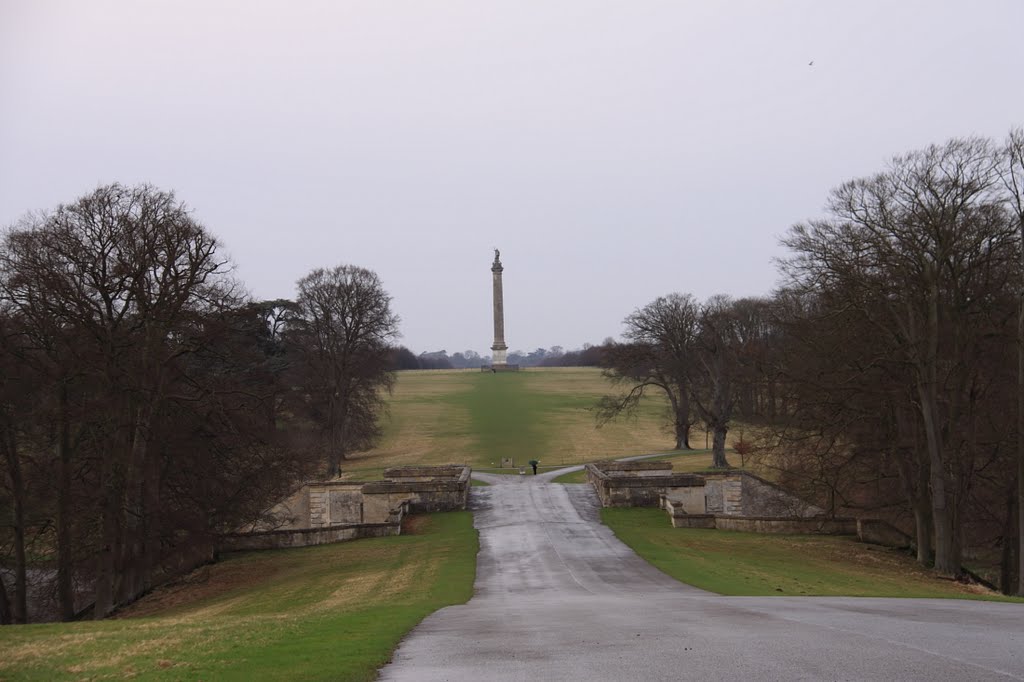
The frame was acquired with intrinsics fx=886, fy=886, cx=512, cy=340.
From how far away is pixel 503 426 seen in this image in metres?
75.1

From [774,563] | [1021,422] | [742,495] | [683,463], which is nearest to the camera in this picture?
[1021,422]


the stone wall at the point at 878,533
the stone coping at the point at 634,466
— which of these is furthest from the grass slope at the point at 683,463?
the stone wall at the point at 878,533

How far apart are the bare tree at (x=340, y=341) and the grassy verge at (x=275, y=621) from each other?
21.3 metres

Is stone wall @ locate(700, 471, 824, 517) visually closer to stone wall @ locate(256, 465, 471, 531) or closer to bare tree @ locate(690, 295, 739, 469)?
bare tree @ locate(690, 295, 739, 469)

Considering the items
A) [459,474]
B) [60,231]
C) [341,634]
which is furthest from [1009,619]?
[459,474]

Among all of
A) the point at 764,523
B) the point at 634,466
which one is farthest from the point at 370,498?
the point at 764,523

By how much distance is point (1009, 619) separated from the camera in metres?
14.0

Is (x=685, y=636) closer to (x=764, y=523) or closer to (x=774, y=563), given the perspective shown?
(x=774, y=563)

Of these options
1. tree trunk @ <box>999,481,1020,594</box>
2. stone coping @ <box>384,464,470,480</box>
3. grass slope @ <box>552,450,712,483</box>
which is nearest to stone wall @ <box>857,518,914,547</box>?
tree trunk @ <box>999,481,1020,594</box>

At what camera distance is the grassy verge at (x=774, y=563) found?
2094cm

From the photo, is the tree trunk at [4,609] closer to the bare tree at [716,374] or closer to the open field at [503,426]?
the open field at [503,426]

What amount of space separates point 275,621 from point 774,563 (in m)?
15.3

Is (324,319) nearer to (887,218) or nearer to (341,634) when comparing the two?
(887,218)

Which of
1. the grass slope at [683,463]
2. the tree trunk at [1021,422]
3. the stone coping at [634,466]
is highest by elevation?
the tree trunk at [1021,422]
